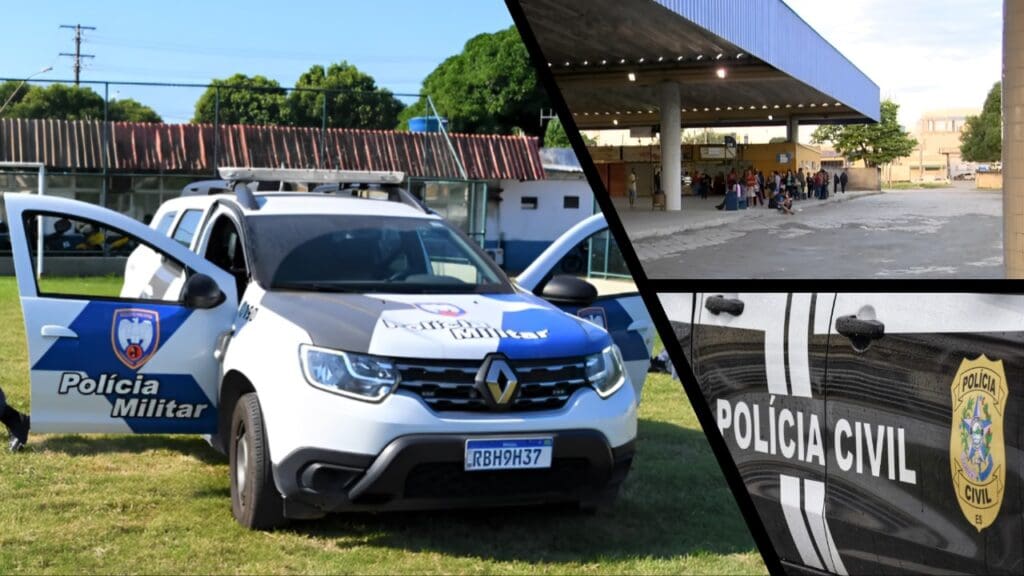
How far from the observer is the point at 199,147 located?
35.7 feet

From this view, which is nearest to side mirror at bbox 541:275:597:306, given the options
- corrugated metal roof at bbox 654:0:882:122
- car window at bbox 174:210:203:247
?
corrugated metal roof at bbox 654:0:882:122

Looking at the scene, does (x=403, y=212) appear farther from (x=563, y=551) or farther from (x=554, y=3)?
(x=563, y=551)

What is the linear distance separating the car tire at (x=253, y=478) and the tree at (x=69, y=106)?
27.5 ft

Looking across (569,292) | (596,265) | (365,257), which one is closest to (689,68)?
(596,265)

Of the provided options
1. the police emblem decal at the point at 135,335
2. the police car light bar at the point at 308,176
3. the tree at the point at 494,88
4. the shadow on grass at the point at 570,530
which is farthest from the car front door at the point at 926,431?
the police car light bar at the point at 308,176

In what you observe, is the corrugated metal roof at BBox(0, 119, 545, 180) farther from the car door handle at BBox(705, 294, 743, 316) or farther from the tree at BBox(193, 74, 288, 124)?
the car door handle at BBox(705, 294, 743, 316)

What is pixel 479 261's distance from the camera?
3.46 metres

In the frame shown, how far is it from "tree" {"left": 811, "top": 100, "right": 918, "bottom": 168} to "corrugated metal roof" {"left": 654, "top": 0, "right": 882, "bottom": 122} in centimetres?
7

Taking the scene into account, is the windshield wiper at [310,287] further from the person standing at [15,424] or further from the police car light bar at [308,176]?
the person standing at [15,424]

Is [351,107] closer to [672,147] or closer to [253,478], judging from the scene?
[672,147]

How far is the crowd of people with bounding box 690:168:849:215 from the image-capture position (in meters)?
3.59

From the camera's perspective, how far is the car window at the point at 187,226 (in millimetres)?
4125

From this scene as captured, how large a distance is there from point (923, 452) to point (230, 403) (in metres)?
2.14

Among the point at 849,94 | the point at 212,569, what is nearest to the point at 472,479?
the point at 212,569
